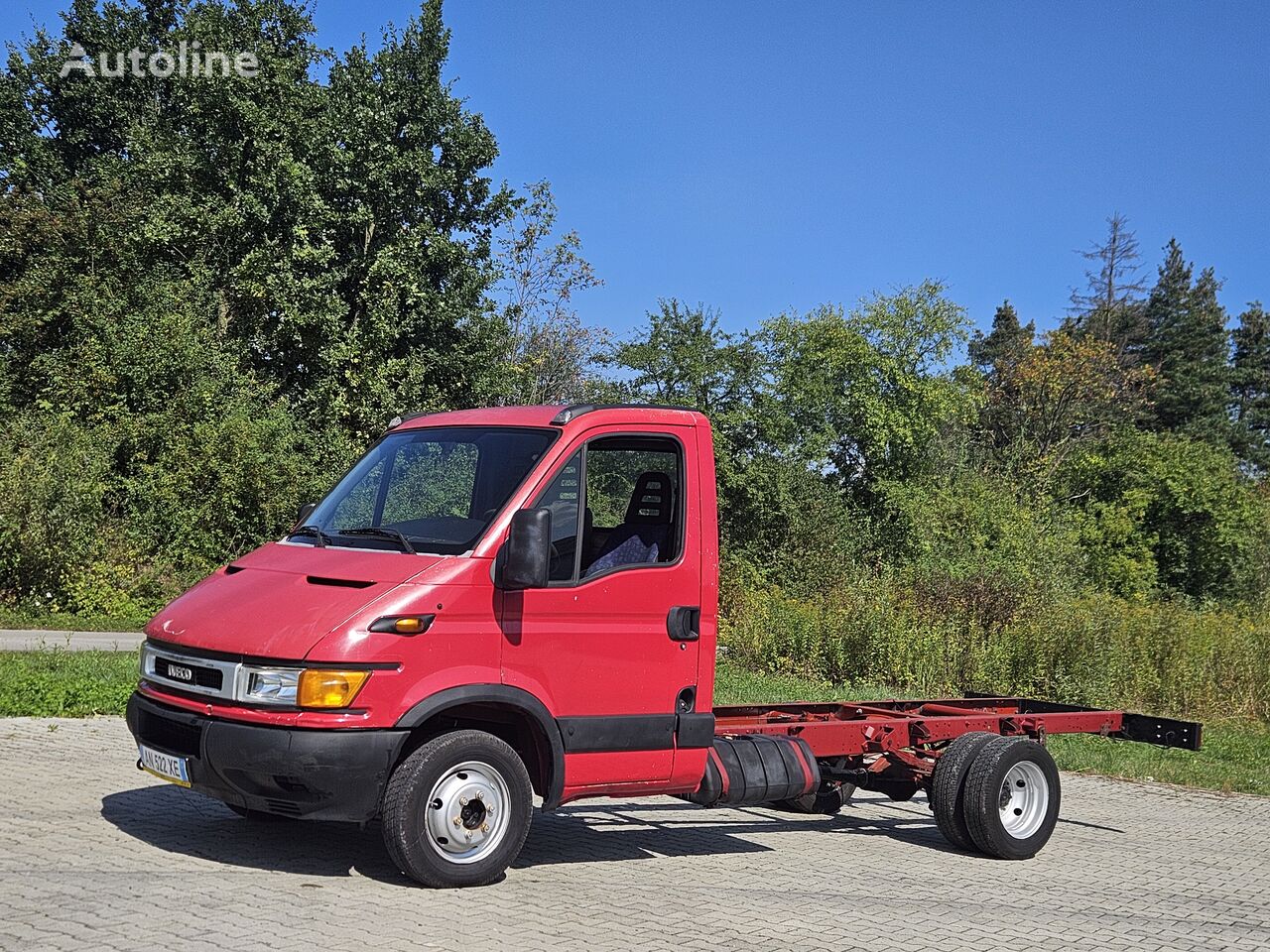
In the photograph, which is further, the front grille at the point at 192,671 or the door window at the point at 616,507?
the door window at the point at 616,507

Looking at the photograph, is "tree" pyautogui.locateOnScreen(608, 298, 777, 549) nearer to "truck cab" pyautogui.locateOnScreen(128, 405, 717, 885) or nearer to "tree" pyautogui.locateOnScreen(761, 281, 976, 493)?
"tree" pyautogui.locateOnScreen(761, 281, 976, 493)

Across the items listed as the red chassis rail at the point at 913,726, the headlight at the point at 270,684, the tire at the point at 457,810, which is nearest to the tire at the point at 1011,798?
the red chassis rail at the point at 913,726

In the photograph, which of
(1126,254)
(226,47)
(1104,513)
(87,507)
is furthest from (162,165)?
(1126,254)

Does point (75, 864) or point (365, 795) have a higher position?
point (365, 795)

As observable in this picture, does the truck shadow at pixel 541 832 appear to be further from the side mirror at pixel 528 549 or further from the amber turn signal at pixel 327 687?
the side mirror at pixel 528 549

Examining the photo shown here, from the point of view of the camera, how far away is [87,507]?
24328 mm

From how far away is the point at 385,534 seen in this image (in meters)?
7.31

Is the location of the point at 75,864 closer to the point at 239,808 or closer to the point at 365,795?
the point at 239,808

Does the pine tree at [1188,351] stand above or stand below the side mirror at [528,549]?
above

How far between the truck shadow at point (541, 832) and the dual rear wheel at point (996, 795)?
43 centimetres

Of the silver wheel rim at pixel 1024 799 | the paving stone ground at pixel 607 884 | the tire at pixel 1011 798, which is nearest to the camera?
the paving stone ground at pixel 607 884

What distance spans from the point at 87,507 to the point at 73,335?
6.41 meters

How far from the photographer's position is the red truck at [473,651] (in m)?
6.49

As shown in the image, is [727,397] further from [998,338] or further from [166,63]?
[998,338]
